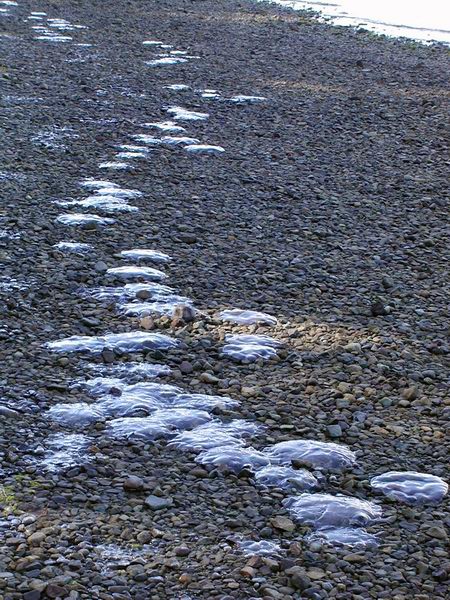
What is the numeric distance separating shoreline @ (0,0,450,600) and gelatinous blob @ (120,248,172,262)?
0.08 m

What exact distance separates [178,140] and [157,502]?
5.65 metres

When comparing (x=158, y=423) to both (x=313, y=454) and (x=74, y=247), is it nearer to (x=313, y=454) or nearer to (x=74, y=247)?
(x=313, y=454)

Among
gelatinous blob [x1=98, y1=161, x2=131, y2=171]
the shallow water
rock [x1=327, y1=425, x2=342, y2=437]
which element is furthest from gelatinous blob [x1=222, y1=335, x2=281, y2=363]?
the shallow water

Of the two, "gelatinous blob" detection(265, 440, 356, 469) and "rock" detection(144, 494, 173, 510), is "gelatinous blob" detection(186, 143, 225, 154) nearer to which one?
"gelatinous blob" detection(265, 440, 356, 469)

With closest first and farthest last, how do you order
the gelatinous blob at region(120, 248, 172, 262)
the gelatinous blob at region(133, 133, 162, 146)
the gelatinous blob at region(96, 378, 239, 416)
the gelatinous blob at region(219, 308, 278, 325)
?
the gelatinous blob at region(96, 378, 239, 416), the gelatinous blob at region(219, 308, 278, 325), the gelatinous blob at region(120, 248, 172, 262), the gelatinous blob at region(133, 133, 162, 146)

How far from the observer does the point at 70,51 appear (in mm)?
12859

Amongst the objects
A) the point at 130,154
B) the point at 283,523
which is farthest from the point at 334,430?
the point at 130,154

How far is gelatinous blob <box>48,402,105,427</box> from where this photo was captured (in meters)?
3.93

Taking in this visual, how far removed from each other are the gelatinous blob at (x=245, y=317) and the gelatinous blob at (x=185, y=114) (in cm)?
475

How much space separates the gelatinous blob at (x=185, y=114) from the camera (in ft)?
31.4

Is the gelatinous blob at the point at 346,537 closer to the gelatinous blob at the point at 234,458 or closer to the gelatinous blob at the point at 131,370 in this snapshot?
the gelatinous blob at the point at 234,458

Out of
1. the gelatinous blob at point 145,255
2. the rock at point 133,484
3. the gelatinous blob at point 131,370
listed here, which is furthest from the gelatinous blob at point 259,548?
the gelatinous blob at point 145,255

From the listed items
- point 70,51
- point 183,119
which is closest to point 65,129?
point 183,119

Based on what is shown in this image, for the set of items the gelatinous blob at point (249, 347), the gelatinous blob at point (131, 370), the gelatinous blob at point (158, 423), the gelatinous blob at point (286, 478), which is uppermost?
the gelatinous blob at point (286, 478)
